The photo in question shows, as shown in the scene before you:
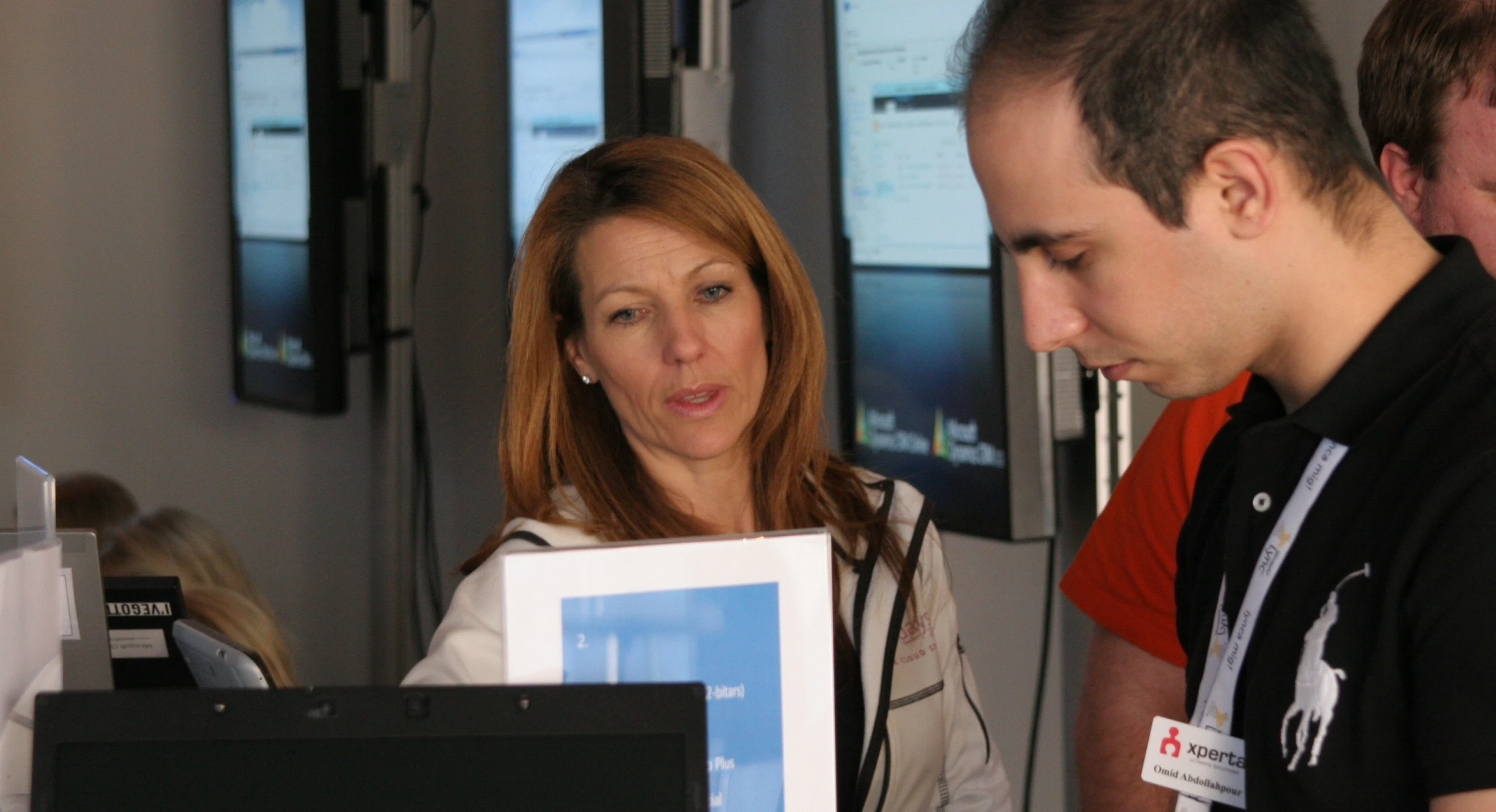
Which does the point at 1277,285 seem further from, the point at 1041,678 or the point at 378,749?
the point at 1041,678

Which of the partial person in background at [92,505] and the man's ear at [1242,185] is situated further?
the partial person in background at [92,505]

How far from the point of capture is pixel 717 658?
1.04 m

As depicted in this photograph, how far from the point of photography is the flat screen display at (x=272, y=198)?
381 centimetres

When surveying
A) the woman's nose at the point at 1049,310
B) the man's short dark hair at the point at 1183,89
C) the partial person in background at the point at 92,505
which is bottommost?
the partial person in background at the point at 92,505

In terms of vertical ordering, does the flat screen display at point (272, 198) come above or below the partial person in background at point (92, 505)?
above

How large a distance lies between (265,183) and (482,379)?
0.96 m

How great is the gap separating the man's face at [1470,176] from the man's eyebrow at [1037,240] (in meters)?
0.62

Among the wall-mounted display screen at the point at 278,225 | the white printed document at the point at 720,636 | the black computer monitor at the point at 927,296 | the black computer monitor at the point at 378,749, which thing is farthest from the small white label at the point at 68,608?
the wall-mounted display screen at the point at 278,225

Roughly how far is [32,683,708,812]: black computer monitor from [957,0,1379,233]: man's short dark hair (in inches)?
19.6

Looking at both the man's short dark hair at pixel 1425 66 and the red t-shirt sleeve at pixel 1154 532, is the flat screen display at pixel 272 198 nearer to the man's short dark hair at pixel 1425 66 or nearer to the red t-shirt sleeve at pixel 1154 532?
the red t-shirt sleeve at pixel 1154 532

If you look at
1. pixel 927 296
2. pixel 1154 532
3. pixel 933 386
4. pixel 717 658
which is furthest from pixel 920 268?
pixel 717 658

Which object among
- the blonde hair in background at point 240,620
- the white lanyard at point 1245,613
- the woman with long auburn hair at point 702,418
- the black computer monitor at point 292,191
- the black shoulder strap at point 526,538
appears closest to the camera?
the white lanyard at point 1245,613

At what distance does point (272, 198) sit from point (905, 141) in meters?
2.04

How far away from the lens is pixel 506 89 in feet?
12.3
